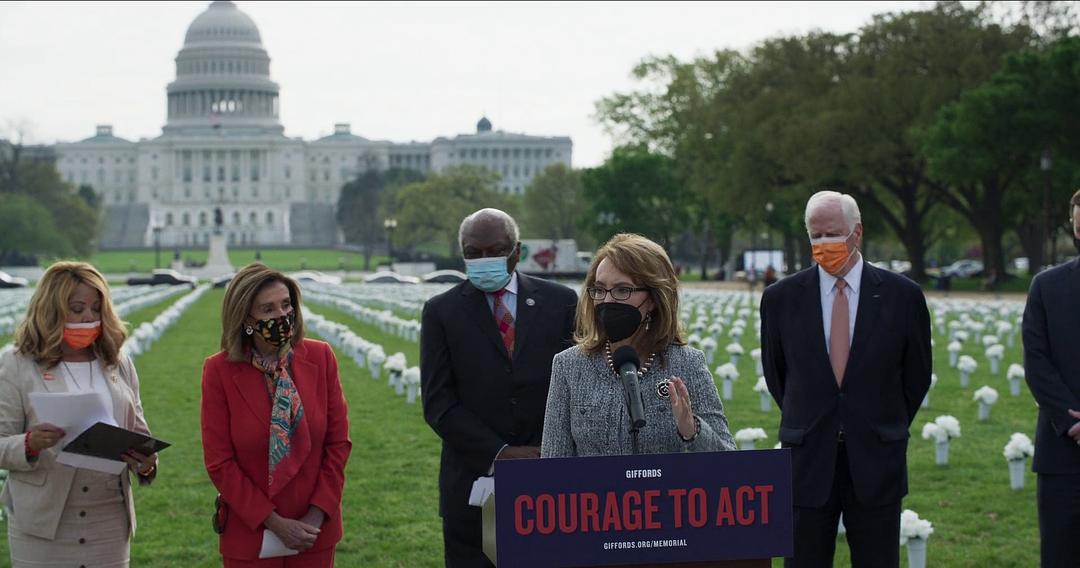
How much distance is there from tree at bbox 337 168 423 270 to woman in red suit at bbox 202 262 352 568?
100.0 metres

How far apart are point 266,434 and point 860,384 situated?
2046 millimetres

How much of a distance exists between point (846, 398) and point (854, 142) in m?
39.8

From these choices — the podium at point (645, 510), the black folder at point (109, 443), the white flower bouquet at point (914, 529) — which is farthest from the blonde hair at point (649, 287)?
the white flower bouquet at point (914, 529)

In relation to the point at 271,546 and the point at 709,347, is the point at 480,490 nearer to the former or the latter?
the point at 271,546

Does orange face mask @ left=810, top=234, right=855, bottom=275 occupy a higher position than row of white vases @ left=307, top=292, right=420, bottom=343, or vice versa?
orange face mask @ left=810, top=234, right=855, bottom=275

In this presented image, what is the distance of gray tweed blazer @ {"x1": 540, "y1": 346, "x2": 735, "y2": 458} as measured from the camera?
4.29 meters

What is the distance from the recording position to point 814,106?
46.4m

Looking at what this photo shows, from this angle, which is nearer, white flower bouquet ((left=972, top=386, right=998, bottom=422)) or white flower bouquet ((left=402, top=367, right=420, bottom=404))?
white flower bouquet ((left=972, top=386, right=998, bottom=422))

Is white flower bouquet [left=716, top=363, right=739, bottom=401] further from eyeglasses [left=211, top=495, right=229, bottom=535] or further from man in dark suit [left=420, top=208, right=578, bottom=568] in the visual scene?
eyeglasses [left=211, top=495, right=229, bottom=535]

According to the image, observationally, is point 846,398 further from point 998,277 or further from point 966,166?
point 998,277

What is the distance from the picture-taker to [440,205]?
301ft

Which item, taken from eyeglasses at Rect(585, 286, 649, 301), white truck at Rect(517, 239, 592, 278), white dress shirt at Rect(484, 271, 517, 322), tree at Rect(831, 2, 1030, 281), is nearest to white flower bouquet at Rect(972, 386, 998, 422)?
white dress shirt at Rect(484, 271, 517, 322)

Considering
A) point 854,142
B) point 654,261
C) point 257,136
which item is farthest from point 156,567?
point 257,136

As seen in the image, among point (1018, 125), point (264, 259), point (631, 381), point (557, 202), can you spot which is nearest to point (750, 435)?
point (631, 381)
